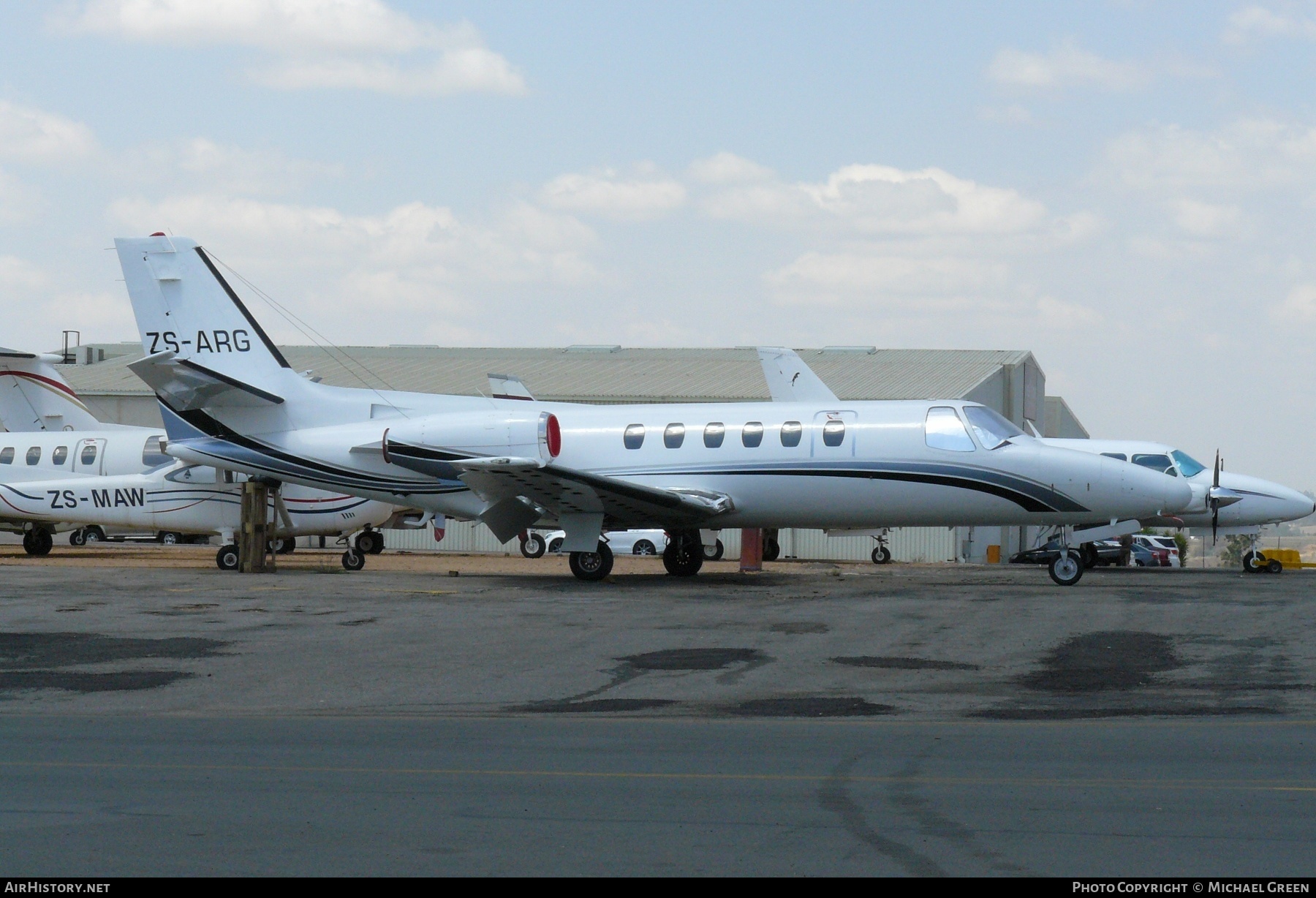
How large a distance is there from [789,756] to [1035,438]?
15556 mm

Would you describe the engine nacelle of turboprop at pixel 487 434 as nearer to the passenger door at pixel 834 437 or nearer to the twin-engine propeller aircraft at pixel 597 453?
the twin-engine propeller aircraft at pixel 597 453

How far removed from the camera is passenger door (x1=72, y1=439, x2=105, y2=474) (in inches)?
1299

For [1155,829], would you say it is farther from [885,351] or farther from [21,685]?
[885,351]

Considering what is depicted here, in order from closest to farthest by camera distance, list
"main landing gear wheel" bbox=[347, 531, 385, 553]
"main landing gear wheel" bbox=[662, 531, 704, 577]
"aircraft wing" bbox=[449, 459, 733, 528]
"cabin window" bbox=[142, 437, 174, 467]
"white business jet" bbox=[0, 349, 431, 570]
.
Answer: "aircraft wing" bbox=[449, 459, 733, 528]
"main landing gear wheel" bbox=[662, 531, 704, 577]
"white business jet" bbox=[0, 349, 431, 570]
"cabin window" bbox=[142, 437, 174, 467]
"main landing gear wheel" bbox=[347, 531, 385, 553]

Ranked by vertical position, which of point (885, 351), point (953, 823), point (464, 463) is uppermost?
point (885, 351)

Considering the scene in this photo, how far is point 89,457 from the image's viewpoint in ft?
109

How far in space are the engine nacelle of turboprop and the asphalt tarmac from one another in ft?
15.1

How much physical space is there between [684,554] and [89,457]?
16.6 metres

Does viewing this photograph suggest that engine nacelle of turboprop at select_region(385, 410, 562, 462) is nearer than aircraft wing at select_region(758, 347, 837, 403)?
Yes

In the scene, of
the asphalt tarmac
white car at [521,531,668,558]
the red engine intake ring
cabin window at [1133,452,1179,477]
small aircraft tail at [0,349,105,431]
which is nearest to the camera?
the asphalt tarmac

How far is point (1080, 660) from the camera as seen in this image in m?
12.6

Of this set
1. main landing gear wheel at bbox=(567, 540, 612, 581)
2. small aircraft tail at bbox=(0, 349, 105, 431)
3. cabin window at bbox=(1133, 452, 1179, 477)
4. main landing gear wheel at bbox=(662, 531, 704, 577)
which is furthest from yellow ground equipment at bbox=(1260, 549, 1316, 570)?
small aircraft tail at bbox=(0, 349, 105, 431)

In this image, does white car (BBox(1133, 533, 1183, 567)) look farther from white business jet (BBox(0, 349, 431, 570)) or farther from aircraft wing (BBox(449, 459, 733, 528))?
aircraft wing (BBox(449, 459, 733, 528))

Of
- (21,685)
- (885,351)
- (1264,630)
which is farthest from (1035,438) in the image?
(885,351)
